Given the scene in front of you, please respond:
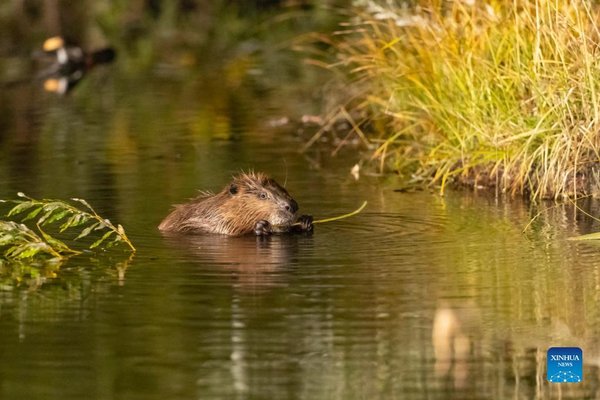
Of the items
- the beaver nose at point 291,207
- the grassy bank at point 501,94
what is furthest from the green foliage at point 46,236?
the grassy bank at point 501,94

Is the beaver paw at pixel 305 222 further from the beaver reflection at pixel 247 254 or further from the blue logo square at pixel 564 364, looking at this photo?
the blue logo square at pixel 564 364

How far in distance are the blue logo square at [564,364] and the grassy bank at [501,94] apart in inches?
220

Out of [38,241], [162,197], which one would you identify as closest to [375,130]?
[162,197]

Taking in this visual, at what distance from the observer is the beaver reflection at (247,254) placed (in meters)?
11.2

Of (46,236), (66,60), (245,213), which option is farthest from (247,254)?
(66,60)

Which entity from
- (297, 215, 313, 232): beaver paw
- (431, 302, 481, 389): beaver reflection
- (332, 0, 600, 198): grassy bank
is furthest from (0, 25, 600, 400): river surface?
(332, 0, 600, 198): grassy bank

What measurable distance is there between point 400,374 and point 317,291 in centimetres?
230

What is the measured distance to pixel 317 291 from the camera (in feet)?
34.8

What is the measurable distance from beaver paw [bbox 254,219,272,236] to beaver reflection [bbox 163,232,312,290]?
47 mm

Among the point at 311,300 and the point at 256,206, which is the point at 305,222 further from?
the point at 311,300

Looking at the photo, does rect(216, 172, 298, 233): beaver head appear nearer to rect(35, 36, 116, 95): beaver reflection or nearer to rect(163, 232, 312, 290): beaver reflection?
rect(163, 232, 312, 290): beaver reflection

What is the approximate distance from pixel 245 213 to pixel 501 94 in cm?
322

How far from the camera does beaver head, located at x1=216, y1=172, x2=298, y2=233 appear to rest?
13.1 meters

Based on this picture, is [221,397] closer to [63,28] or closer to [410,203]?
[410,203]
